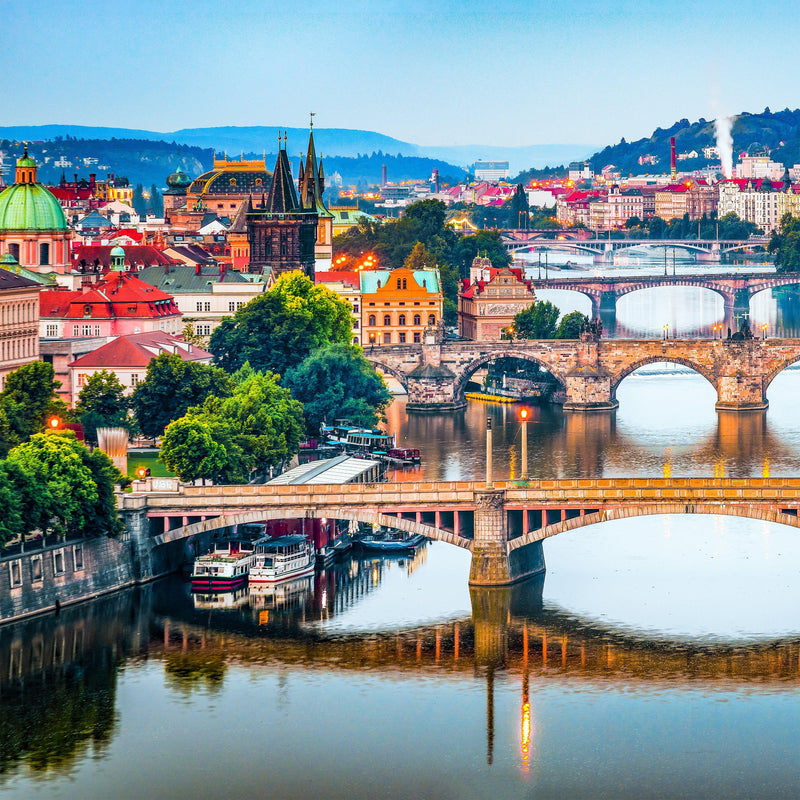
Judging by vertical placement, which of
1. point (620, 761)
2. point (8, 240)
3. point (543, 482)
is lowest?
point (620, 761)

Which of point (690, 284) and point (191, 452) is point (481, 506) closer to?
point (191, 452)

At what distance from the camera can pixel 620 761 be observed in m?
52.9

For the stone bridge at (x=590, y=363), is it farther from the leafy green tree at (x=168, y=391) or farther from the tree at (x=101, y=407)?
the tree at (x=101, y=407)

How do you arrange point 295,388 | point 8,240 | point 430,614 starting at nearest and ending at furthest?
point 430,614, point 295,388, point 8,240

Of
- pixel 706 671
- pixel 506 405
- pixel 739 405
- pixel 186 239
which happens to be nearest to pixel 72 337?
pixel 506 405

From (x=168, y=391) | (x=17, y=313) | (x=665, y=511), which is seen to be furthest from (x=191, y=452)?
(x=17, y=313)

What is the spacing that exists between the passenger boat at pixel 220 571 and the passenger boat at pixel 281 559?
35cm

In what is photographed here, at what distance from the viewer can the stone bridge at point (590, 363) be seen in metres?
119

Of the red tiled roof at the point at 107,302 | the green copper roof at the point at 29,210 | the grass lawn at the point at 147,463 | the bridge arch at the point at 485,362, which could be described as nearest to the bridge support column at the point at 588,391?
the bridge arch at the point at 485,362

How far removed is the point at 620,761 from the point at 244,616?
1675 cm

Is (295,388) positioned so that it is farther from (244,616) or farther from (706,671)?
(706,671)

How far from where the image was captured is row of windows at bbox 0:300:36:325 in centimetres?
8938

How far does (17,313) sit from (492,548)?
31298mm

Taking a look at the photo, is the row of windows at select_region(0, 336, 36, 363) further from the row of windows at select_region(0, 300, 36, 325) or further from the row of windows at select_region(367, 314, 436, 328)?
the row of windows at select_region(367, 314, 436, 328)
